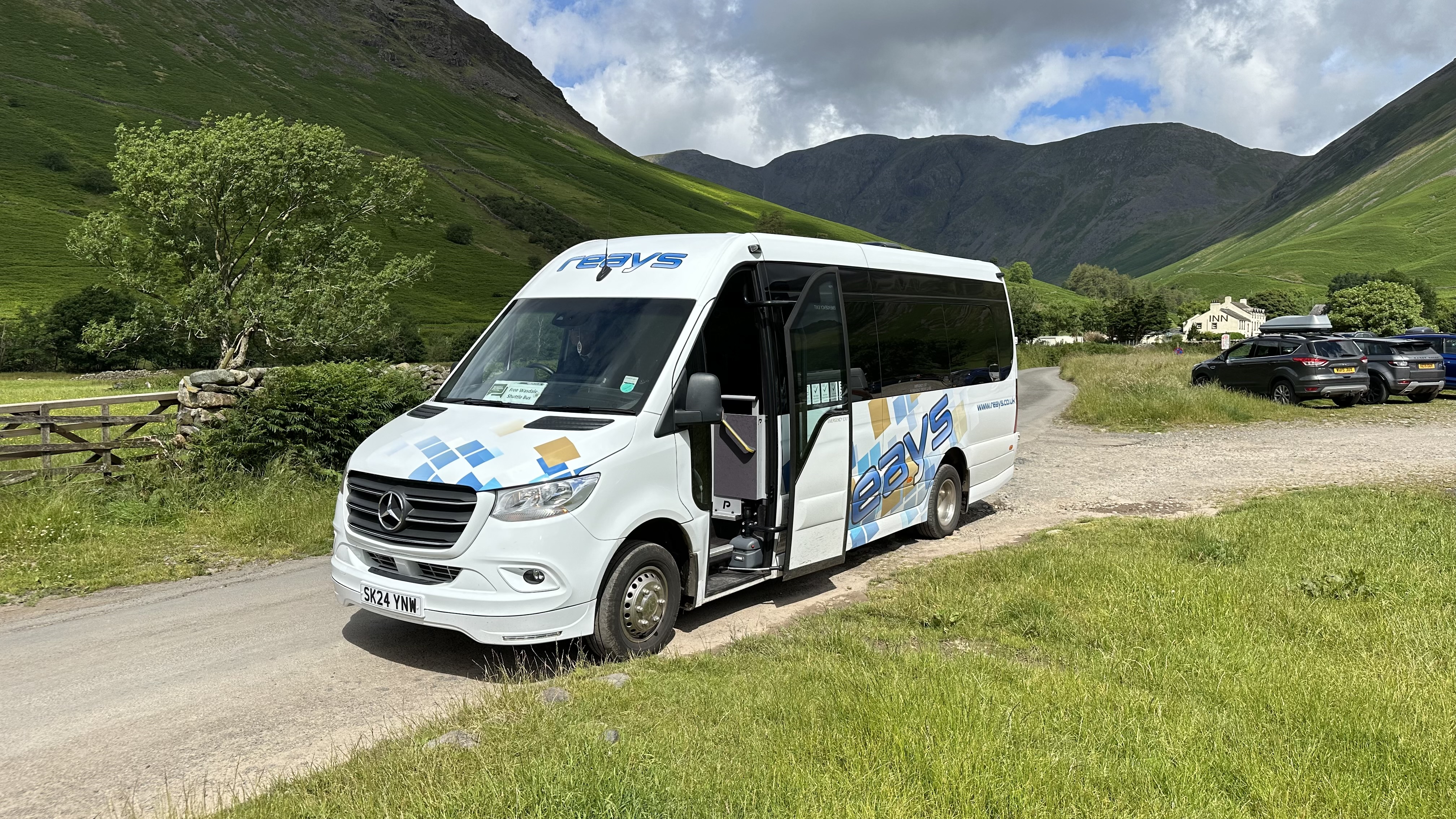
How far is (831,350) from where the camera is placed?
750 cm

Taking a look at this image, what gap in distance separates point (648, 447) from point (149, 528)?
7137mm

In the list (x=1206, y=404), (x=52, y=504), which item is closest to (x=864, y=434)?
(x=52, y=504)

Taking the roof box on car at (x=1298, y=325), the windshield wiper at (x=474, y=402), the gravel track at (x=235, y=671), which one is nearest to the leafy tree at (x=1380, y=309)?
the roof box on car at (x=1298, y=325)

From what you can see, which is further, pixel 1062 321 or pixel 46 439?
pixel 1062 321

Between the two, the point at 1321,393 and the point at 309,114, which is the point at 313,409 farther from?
the point at 309,114

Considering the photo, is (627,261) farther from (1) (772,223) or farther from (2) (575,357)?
(1) (772,223)

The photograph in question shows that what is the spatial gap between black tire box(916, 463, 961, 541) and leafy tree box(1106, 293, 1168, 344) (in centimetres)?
13953

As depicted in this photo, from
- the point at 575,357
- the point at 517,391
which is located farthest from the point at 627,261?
the point at 517,391

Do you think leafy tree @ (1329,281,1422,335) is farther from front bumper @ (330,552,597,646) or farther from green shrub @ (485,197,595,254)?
front bumper @ (330,552,597,646)

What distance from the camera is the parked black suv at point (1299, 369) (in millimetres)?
22656

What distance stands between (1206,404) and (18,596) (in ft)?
72.8

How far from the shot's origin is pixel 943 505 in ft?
32.3

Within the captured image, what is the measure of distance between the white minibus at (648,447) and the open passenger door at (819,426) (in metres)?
0.02

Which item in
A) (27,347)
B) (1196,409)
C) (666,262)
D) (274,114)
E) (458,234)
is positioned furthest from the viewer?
(274,114)
